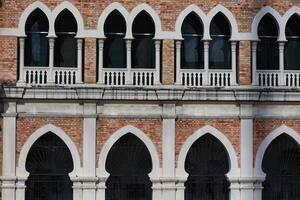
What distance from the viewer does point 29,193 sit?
91.0ft

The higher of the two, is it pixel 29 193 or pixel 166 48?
pixel 166 48

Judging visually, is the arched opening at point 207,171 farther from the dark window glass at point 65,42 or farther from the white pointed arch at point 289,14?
the dark window glass at point 65,42

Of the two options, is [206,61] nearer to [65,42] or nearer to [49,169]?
[65,42]

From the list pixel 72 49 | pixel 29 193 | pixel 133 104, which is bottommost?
pixel 29 193

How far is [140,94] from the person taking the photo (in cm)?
2708

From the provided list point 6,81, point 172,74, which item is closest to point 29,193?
point 6,81

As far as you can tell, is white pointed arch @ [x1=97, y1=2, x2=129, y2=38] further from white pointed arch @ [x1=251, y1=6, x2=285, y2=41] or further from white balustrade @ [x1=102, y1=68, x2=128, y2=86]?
white pointed arch @ [x1=251, y1=6, x2=285, y2=41]

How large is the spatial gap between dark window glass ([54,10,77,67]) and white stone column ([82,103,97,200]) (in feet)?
5.35

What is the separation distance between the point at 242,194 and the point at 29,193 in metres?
6.41

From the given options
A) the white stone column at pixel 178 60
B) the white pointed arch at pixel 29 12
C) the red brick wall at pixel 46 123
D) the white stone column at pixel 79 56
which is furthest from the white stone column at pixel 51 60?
the white stone column at pixel 178 60

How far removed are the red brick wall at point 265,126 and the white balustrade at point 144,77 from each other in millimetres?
3339

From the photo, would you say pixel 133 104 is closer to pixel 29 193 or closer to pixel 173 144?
pixel 173 144

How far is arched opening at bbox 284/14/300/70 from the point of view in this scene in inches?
1125

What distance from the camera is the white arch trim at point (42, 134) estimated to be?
26.7 m
